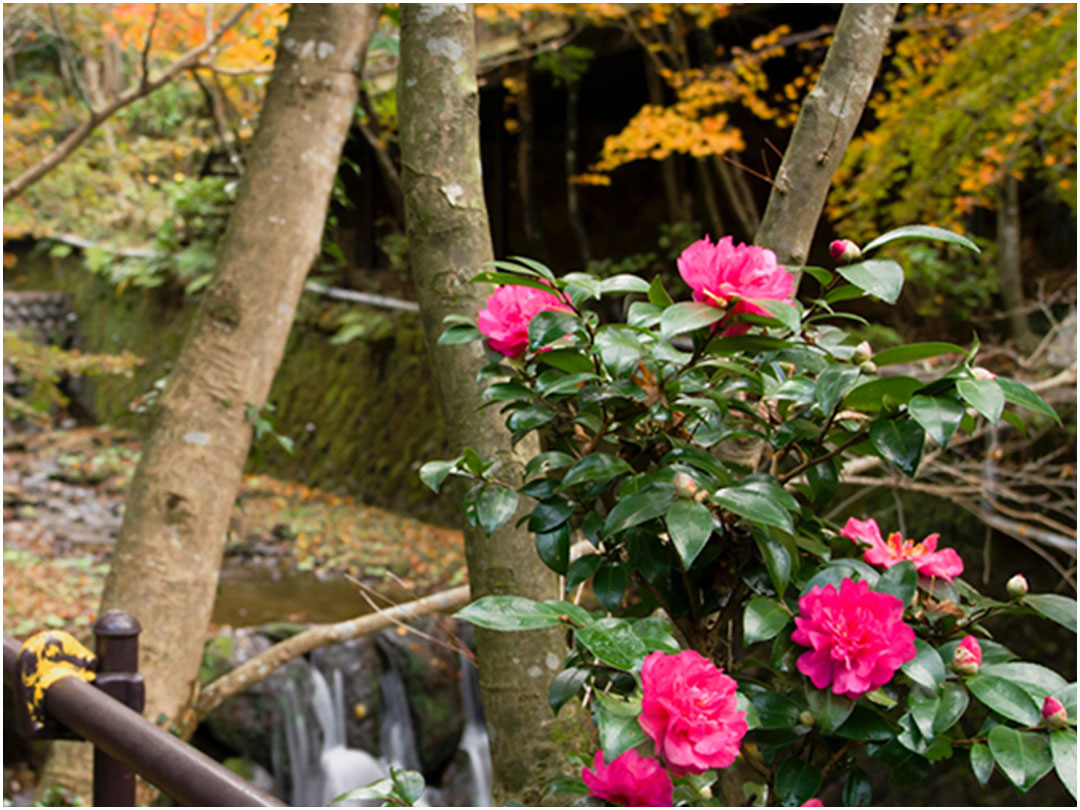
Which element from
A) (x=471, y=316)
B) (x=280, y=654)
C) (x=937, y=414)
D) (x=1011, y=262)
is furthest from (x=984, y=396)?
(x=1011, y=262)

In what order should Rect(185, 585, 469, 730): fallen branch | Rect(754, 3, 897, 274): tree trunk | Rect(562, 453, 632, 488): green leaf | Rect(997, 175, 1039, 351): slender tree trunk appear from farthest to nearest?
Rect(997, 175, 1039, 351): slender tree trunk < Rect(185, 585, 469, 730): fallen branch < Rect(754, 3, 897, 274): tree trunk < Rect(562, 453, 632, 488): green leaf

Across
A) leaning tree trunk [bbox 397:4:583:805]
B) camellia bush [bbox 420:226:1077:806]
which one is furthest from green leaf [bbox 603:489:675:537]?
leaning tree trunk [bbox 397:4:583:805]

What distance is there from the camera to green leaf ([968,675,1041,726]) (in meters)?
0.88

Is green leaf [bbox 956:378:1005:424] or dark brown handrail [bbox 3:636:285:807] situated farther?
dark brown handrail [bbox 3:636:285:807]

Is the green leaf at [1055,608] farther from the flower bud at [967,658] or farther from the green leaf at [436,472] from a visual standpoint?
the green leaf at [436,472]

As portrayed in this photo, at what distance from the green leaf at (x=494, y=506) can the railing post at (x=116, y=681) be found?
2.70 feet

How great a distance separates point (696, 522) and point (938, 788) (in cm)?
516

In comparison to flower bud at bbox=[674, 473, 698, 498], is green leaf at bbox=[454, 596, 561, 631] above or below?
below

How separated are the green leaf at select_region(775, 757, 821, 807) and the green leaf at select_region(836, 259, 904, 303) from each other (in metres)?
0.53

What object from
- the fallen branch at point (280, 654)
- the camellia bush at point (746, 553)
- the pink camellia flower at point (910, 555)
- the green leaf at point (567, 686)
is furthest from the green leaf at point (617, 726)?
the fallen branch at point (280, 654)

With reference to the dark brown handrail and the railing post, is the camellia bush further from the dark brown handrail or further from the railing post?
the railing post

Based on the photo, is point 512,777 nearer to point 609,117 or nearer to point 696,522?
point 696,522

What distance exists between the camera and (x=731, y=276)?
3.03 feet

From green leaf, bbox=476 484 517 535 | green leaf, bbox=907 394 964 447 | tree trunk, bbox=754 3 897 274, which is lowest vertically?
green leaf, bbox=476 484 517 535
